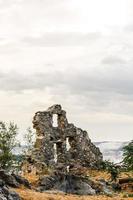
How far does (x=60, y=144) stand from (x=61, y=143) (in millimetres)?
211

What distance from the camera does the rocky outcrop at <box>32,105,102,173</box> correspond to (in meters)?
60.5

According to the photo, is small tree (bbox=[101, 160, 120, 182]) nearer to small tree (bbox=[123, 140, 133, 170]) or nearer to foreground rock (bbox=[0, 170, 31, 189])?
small tree (bbox=[123, 140, 133, 170])

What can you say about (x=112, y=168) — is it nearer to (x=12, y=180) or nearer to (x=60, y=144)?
(x=60, y=144)

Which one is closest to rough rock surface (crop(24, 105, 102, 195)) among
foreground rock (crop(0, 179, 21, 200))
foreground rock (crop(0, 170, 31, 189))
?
foreground rock (crop(0, 170, 31, 189))

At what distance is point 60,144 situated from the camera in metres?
63.0

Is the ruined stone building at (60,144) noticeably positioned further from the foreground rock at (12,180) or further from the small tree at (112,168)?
the foreground rock at (12,180)

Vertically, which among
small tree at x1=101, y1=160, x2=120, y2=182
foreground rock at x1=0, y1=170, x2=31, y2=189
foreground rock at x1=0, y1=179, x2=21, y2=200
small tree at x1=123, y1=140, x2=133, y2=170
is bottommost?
foreground rock at x1=0, y1=179, x2=21, y2=200

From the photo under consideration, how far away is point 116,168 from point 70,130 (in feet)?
27.1

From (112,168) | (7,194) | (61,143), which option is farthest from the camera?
(61,143)

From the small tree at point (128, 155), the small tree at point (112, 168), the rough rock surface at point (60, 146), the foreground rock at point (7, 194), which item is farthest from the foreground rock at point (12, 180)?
the small tree at point (128, 155)

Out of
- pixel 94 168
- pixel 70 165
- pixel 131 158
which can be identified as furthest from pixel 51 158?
pixel 131 158

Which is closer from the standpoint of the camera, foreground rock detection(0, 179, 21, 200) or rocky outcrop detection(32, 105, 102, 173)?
foreground rock detection(0, 179, 21, 200)

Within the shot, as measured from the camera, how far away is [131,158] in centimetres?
6731

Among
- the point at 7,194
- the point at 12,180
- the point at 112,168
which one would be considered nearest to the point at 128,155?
the point at 112,168
